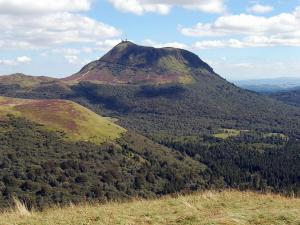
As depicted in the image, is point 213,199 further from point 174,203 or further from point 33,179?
point 33,179

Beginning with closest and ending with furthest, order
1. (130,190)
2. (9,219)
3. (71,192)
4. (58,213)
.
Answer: (9,219), (58,213), (71,192), (130,190)

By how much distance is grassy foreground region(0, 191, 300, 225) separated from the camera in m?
17.5

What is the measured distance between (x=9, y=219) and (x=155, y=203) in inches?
297

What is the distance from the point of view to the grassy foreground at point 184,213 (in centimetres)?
1753

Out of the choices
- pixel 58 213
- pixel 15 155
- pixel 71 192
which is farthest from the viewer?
pixel 15 155

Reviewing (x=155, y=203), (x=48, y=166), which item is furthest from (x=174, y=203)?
(x=48, y=166)

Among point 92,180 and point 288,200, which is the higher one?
point 288,200

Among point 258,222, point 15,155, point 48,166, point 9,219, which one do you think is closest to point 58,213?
point 9,219

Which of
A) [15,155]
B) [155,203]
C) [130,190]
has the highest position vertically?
[155,203]

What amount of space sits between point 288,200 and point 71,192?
139 m

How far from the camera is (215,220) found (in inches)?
680

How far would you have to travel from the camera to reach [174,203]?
71.8 ft

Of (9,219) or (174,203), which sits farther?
(174,203)

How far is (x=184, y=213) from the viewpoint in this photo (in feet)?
62.1
